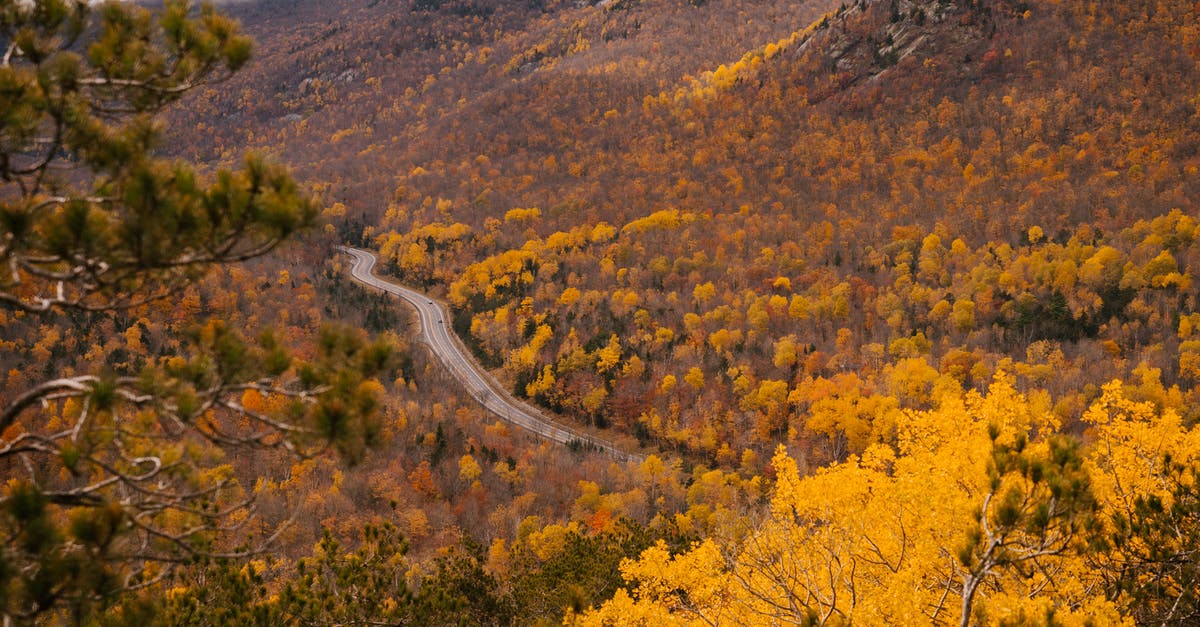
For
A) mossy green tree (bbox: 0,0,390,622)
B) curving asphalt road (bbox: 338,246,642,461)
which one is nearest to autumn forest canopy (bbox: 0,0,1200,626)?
mossy green tree (bbox: 0,0,390,622)

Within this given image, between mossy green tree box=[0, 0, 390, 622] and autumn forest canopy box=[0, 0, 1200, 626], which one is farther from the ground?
mossy green tree box=[0, 0, 390, 622]

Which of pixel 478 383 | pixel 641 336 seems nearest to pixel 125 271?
pixel 478 383

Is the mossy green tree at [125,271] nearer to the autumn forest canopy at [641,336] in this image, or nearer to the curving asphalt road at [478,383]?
the autumn forest canopy at [641,336]

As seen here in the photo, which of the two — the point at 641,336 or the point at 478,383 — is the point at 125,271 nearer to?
the point at 478,383

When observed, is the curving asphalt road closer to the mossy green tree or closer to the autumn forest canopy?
the autumn forest canopy

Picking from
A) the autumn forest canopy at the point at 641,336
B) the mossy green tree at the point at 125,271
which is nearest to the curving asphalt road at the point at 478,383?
the autumn forest canopy at the point at 641,336
